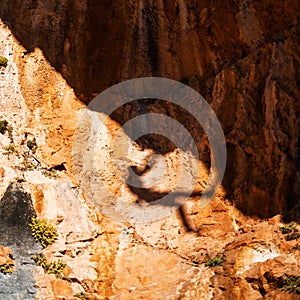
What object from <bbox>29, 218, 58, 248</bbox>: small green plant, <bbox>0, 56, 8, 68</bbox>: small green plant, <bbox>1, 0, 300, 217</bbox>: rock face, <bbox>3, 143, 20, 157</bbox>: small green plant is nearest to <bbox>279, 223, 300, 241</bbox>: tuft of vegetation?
<bbox>1, 0, 300, 217</bbox>: rock face

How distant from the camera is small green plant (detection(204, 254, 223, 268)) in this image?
15859 millimetres

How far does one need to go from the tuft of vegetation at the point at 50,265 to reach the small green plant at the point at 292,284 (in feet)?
17.8

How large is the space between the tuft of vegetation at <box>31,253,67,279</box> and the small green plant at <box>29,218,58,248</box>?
0.38 metres

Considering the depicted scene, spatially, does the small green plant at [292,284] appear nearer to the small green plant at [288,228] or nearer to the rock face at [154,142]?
the rock face at [154,142]

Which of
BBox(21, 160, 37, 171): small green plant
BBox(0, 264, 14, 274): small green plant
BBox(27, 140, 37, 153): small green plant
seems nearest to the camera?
BBox(0, 264, 14, 274): small green plant

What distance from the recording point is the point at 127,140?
19.2 metres

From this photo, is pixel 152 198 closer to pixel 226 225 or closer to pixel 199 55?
pixel 226 225

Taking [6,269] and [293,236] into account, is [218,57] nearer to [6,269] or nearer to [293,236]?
[293,236]

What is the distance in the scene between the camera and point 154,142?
19.2m

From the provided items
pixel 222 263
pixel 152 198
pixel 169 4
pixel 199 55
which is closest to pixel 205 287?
pixel 222 263

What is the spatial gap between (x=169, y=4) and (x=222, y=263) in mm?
8275

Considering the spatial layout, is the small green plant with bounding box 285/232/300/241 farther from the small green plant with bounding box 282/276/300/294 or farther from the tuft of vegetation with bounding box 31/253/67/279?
the tuft of vegetation with bounding box 31/253/67/279

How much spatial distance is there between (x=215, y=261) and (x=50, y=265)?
406cm

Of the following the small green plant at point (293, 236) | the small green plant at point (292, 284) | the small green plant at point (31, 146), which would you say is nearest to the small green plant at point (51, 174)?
the small green plant at point (31, 146)
